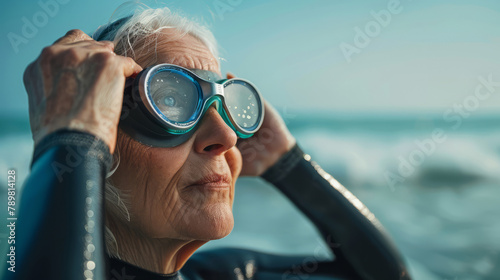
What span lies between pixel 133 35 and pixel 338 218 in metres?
1.33

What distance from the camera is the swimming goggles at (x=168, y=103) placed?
55.1 inches

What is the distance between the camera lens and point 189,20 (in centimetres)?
184

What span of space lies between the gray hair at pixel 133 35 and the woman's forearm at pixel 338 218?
752mm

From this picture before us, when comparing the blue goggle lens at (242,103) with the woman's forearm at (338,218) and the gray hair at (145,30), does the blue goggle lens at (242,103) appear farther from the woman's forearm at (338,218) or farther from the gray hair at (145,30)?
the woman's forearm at (338,218)

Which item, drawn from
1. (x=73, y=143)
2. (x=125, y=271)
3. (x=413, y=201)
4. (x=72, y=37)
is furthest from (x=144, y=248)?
(x=413, y=201)

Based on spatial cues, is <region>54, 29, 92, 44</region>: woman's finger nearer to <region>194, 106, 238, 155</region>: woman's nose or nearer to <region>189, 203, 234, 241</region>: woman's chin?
<region>194, 106, 238, 155</region>: woman's nose

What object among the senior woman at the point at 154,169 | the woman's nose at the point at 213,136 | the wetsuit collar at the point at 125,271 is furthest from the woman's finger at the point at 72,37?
the wetsuit collar at the point at 125,271

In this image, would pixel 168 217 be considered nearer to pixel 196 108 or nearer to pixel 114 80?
pixel 196 108

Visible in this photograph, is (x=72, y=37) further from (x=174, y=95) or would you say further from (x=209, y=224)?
(x=209, y=224)

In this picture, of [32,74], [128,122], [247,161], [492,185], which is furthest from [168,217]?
[492,185]

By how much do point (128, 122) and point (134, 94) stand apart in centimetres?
13

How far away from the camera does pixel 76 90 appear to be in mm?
1236

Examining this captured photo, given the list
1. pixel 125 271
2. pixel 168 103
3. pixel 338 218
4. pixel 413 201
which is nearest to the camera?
pixel 168 103

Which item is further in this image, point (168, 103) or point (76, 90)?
point (168, 103)
